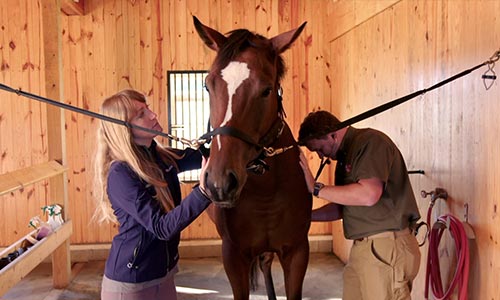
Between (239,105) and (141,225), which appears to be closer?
(239,105)

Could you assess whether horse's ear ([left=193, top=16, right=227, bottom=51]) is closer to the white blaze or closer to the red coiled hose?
the white blaze

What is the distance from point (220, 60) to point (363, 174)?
65 centimetres

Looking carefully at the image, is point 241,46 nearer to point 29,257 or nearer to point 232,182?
point 232,182

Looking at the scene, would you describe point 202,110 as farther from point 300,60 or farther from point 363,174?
point 363,174

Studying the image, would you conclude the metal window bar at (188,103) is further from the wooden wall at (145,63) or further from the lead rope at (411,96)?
the lead rope at (411,96)

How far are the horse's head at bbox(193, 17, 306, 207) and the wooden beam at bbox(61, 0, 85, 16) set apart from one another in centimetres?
266

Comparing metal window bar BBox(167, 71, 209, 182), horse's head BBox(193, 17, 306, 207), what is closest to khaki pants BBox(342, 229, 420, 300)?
horse's head BBox(193, 17, 306, 207)

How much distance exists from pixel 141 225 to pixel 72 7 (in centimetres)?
304

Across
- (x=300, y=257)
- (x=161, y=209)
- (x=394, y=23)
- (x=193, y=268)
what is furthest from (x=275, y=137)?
(x=193, y=268)

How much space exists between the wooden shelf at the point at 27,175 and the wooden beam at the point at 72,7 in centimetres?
133

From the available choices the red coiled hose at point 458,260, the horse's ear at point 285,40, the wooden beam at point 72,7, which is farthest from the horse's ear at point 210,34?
the wooden beam at point 72,7

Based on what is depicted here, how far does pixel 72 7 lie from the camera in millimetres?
3920

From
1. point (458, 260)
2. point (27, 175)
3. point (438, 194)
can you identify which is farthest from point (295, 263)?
point (27, 175)

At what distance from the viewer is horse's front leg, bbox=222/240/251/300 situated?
2.01 m
